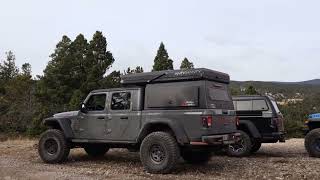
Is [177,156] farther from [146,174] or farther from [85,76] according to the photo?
[85,76]

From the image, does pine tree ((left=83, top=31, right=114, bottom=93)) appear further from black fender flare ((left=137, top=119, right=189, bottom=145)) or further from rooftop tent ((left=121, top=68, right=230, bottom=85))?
black fender flare ((left=137, top=119, right=189, bottom=145))

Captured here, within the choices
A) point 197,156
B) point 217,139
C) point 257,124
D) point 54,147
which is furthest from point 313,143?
point 54,147

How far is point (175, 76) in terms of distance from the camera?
9.49 m

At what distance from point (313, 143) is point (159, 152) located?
5238mm

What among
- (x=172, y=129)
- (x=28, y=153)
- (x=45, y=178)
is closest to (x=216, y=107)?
(x=172, y=129)

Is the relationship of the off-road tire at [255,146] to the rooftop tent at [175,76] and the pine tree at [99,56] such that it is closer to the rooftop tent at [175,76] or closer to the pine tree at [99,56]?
the rooftop tent at [175,76]

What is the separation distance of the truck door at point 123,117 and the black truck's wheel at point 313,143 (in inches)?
210

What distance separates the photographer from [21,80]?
42031 millimetres

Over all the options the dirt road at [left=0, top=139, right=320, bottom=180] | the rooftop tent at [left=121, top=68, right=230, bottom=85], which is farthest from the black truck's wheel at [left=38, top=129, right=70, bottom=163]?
the rooftop tent at [left=121, top=68, right=230, bottom=85]

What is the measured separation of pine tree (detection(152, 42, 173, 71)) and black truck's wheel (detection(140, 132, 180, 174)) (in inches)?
807

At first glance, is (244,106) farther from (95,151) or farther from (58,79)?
(58,79)

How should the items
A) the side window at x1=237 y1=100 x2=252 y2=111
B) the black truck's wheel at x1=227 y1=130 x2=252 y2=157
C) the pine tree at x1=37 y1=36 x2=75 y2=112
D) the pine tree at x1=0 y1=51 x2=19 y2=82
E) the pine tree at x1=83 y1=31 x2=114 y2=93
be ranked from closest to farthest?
the black truck's wheel at x1=227 y1=130 x2=252 y2=157, the side window at x1=237 y1=100 x2=252 y2=111, the pine tree at x1=37 y1=36 x2=75 y2=112, the pine tree at x1=83 y1=31 x2=114 y2=93, the pine tree at x1=0 y1=51 x2=19 y2=82

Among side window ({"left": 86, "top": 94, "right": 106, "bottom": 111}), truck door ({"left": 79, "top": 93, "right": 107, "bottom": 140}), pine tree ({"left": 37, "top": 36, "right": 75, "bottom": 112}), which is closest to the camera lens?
truck door ({"left": 79, "top": 93, "right": 107, "bottom": 140})

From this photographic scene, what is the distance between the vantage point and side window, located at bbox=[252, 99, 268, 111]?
12488 mm
